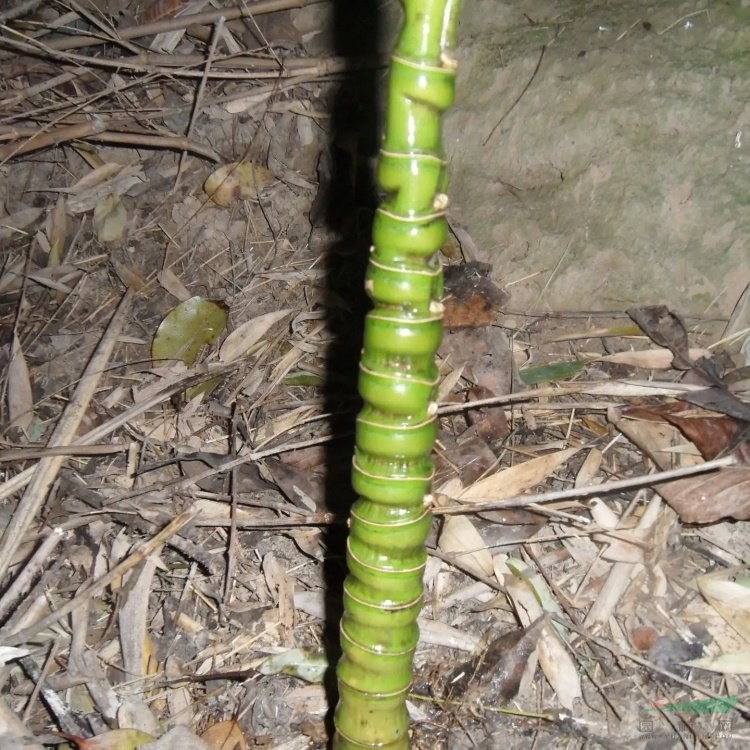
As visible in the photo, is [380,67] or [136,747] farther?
[380,67]

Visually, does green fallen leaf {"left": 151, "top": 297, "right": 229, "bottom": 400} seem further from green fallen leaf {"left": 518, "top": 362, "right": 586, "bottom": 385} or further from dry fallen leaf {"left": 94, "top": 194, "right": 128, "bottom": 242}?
green fallen leaf {"left": 518, "top": 362, "right": 586, "bottom": 385}

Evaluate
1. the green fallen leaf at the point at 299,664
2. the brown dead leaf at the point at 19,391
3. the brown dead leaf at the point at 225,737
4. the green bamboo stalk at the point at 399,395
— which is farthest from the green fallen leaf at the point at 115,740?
the brown dead leaf at the point at 19,391

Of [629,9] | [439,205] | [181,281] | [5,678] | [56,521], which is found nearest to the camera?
[439,205]

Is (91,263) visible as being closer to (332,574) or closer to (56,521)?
(56,521)

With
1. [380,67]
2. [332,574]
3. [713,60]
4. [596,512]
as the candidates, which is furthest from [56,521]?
[713,60]

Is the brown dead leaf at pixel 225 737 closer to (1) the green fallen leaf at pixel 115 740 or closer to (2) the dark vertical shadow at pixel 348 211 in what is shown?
(1) the green fallen leaf at pixel 115 740

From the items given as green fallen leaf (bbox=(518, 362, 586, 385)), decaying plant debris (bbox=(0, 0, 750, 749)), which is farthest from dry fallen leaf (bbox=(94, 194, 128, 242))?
green fallen leaf (bbox=(518, 362, 586, 385))
